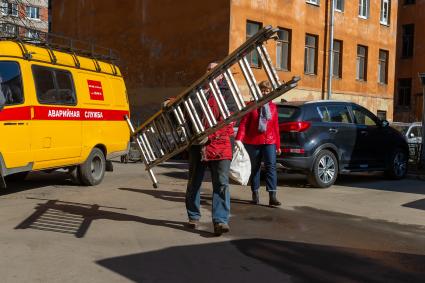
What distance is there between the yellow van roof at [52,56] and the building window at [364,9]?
21.6 metres

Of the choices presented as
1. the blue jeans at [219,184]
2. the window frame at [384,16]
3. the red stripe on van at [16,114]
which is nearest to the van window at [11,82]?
the red stripe on van at [16,114]

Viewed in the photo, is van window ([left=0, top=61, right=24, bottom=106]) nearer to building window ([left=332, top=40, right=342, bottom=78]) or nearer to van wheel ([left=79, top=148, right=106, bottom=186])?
van wheel ([left=79, top=148, right=106, bottom=186])

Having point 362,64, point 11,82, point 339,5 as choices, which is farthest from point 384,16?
point 11,82

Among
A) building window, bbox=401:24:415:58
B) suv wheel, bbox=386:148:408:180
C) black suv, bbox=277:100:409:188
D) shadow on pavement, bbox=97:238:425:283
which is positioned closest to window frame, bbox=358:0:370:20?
building window, bbox=401:24:415:58

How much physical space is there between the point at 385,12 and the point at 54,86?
26.6 metres

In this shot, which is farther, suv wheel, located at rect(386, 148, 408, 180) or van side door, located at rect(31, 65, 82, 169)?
suv wheel, located at rect(386, 148, 408, 180)

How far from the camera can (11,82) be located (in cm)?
830

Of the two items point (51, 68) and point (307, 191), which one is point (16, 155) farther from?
point (307, 191)

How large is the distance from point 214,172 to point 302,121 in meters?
4.34

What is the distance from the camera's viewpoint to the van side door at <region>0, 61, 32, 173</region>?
800 cm

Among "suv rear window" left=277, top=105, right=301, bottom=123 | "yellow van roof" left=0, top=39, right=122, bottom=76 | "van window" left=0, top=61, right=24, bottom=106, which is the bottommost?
"suv rear window" left=277, top=105, right=301, bottom=123

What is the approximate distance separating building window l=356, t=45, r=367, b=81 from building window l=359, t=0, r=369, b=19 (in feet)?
5.45

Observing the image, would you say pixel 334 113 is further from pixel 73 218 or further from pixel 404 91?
pixel 404 91

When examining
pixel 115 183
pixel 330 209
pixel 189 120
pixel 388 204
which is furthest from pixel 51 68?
pixel 388 204
